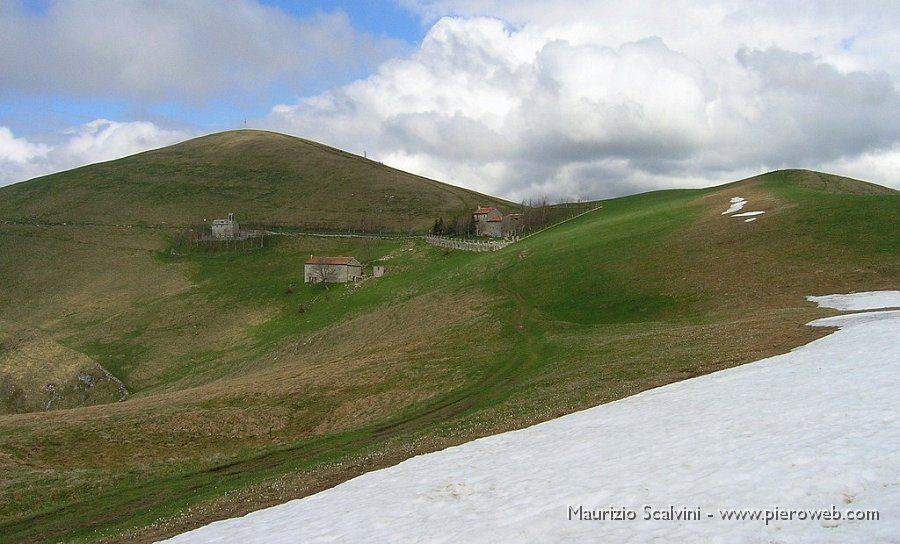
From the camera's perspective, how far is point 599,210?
5349 inches

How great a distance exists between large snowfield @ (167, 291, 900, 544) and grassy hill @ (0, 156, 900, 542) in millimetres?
3708

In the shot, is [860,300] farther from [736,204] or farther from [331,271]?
[331,271]

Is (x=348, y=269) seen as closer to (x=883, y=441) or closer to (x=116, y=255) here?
(x=116, y=255)

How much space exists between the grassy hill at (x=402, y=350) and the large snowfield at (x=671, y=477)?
3708mm

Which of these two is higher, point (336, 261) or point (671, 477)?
point (336, 261)

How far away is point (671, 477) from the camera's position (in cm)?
1309

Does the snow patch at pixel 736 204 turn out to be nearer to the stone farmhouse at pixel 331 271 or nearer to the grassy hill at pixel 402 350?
the grassy hill at pixel 402 350

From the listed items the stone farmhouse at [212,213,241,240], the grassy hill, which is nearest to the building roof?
the grassy hill

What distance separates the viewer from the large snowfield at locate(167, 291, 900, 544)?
34.1ft

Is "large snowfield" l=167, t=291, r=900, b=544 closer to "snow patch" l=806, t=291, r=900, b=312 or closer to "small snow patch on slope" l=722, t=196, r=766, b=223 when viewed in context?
"snow patch" l=806, t=291, r=900, b=312

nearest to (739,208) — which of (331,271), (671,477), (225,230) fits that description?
(331,271)

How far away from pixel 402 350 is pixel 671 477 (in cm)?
3836

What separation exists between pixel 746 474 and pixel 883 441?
9.90 feet

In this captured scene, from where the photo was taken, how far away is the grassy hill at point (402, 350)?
26812mm
